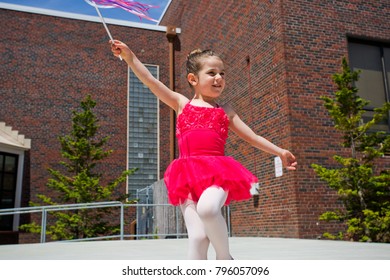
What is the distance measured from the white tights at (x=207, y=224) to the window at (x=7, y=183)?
14393mm

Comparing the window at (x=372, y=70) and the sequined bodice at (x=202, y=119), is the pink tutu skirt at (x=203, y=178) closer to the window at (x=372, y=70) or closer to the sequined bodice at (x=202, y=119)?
the sequined bodice at (x=202, y=119)

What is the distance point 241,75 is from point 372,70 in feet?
11.8

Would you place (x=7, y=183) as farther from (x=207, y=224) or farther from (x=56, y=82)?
(x=207, y=224)

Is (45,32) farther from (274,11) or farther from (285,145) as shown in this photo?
(285,145)

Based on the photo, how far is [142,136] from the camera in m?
17.9

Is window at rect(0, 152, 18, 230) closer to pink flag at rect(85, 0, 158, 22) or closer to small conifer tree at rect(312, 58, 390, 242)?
small conifer tree at rect(312, 58, 390, 242)

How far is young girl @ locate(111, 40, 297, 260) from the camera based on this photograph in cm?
247

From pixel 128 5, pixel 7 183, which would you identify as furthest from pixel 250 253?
pixel 7 183

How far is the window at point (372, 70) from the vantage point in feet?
36.4

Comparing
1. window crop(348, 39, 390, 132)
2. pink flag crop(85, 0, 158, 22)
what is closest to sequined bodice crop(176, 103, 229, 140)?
pink flag crop(85, 0, 158, 22)

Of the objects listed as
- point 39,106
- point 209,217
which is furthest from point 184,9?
point 209,217
